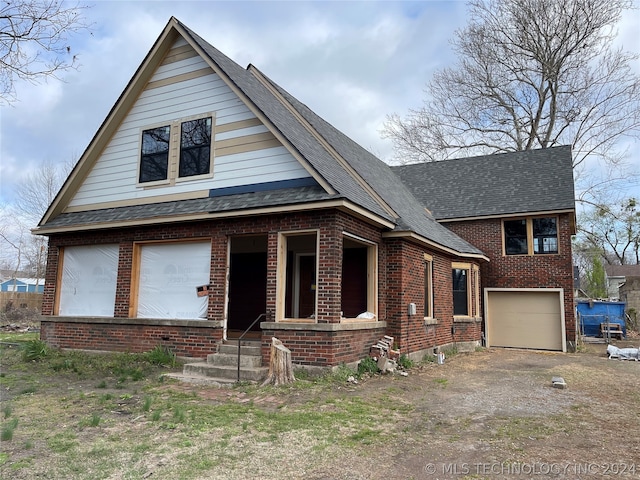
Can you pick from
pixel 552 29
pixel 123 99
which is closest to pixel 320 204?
pixel 123 99

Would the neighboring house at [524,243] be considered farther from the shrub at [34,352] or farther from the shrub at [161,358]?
the shrub at [34,352]

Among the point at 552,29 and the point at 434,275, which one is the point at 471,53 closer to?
the point at 552,29

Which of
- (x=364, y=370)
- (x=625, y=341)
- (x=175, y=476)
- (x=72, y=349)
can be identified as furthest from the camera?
(x=625, y=341)

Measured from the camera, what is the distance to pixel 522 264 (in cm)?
1641

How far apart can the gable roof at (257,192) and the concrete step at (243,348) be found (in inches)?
100

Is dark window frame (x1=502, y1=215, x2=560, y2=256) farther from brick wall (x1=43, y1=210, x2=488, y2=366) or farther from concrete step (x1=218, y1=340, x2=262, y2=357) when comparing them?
concrete step (x1=218, y1=340, x2=262, y2=357)

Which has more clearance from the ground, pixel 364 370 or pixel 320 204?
pixel 320 204

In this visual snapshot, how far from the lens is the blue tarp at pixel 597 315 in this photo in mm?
20422

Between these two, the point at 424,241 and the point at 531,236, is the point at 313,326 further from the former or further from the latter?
the point at 531,236

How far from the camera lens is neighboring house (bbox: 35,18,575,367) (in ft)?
29.0

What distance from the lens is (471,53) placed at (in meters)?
28.5

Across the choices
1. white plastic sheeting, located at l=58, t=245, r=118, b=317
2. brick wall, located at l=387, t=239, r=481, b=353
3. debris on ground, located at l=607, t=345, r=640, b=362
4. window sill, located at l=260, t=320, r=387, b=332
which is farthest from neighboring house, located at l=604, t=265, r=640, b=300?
white plastic sheeting, located at l=58, t=245, r=118, b=317

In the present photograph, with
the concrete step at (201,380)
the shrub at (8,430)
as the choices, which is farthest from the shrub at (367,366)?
the shrub at (8,430)

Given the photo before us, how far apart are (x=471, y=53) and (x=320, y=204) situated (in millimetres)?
24477
